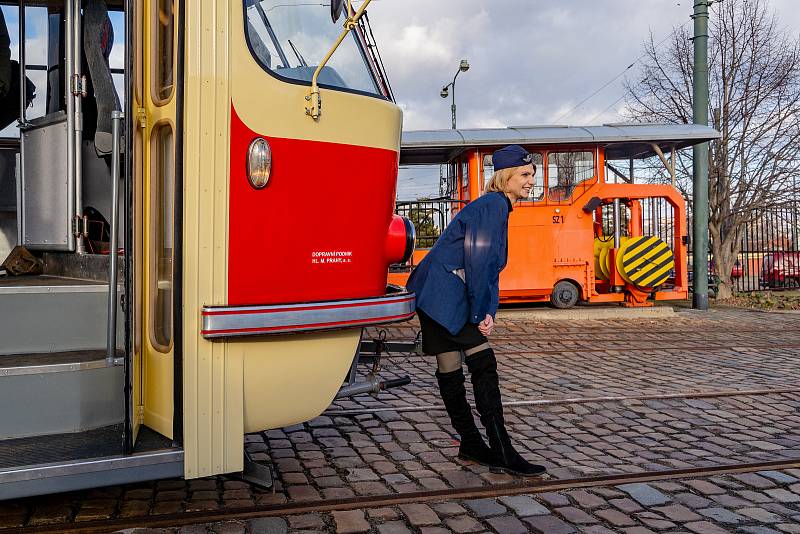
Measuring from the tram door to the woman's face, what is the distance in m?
1.95

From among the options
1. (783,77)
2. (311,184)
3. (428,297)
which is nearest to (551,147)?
(783,77)

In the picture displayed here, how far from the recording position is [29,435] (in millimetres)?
3219

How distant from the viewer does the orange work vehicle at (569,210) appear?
13.0 meters

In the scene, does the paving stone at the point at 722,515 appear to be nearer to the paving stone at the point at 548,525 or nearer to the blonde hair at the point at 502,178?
the paving stone at the point at 548,525

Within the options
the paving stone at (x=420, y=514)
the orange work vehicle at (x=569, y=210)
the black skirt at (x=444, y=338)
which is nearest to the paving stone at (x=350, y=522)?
the paving stone at (x=420, y=514)

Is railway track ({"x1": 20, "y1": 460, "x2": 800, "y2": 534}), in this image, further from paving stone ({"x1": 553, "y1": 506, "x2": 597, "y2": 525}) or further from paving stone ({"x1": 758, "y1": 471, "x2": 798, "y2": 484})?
paving stone ({"x1": 553, "y1": 506, "x2": 597, "y2": 525})

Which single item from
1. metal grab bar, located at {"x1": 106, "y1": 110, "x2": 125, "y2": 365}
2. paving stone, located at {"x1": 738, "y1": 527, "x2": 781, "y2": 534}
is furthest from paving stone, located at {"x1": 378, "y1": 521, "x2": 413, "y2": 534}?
paving stone, located at {"x1": 738, "y1": 527, "x2": 781, "y2": 534}

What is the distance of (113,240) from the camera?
329cm

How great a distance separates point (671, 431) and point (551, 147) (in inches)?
339

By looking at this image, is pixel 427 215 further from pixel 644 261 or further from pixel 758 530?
pixel 758 530

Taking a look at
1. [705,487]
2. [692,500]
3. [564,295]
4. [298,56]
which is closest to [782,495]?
[705,487]

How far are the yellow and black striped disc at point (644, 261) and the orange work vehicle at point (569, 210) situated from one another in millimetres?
16

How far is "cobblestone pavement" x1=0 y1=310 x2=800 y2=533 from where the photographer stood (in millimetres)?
3613

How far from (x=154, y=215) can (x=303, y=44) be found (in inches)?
39.1
